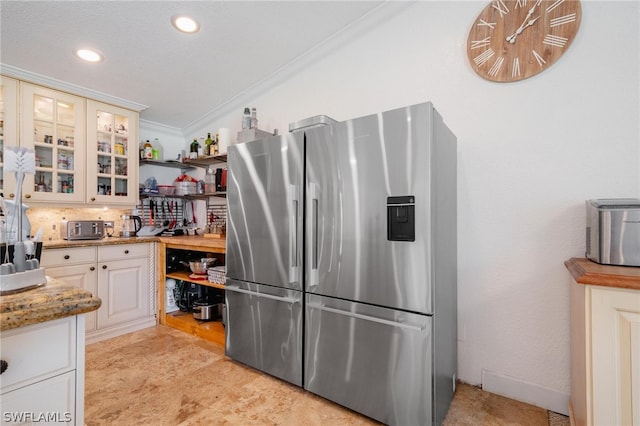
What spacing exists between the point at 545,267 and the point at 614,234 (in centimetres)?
49

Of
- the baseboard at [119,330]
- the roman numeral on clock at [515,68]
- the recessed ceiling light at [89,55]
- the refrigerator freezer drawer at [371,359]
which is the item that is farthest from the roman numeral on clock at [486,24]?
the baseboard at [119,330]

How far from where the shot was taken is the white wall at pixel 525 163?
1.61 m

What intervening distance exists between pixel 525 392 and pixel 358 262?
128 cm

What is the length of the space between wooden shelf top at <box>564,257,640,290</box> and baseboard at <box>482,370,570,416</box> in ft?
2.92

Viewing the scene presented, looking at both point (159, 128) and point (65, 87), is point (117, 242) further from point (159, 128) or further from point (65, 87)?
point (159, 128)

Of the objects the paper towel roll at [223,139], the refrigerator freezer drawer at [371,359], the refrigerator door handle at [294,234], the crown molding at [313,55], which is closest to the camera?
the refrigerator freezer drawer at [371,359]

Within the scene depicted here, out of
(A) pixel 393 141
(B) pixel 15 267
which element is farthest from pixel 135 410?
(A) pixel 393 141

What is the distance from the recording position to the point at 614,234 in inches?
51.9

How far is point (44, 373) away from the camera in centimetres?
77

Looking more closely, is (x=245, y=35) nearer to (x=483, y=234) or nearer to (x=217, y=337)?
(x=483, y=234)

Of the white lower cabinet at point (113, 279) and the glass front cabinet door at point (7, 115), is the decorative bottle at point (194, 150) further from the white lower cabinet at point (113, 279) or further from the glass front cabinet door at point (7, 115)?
the glass front cabinet door at point (7, 115)

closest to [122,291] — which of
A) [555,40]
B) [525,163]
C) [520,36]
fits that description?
[525,163]

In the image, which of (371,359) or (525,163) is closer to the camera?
(371,359)

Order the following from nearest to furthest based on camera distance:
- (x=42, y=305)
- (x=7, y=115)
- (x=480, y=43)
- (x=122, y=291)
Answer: (x=42, y=305)
(x=480, y=43)
(x=7, y=115)
(x=122, y=291)
